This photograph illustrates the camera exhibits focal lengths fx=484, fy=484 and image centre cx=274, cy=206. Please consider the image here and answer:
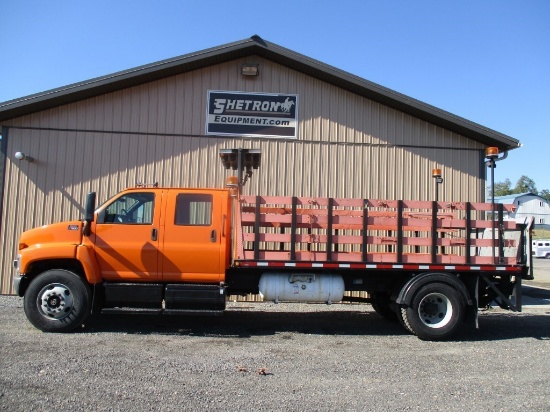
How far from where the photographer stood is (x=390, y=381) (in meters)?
5.62

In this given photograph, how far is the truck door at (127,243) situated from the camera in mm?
7777

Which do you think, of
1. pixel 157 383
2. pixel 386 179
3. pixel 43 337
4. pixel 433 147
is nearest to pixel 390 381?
pixel 157 383

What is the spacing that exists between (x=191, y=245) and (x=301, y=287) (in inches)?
77.5

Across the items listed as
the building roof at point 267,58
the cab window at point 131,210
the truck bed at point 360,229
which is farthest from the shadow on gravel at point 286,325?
the building roof at point 267,58

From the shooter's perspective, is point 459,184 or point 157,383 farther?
point 459,184

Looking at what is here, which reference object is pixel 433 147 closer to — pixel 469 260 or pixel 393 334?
pixel 469 260

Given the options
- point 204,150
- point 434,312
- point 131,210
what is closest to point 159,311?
point 131,210

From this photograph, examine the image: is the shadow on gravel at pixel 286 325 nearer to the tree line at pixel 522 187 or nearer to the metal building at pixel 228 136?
the metal building at pixel 228 136

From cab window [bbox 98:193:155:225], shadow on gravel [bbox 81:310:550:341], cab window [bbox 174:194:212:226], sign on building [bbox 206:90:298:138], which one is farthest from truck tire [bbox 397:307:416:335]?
sign on building [bbox 206:90:298:138]

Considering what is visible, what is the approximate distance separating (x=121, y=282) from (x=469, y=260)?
5773 millimetres

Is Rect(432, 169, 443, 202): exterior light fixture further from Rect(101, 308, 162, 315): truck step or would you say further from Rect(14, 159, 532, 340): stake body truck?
Rect(101, 308, 162, 315): truck step

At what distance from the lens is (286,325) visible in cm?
895

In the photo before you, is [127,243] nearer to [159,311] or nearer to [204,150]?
[159,311]

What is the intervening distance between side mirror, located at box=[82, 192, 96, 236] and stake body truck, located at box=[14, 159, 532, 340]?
0.06 feet
